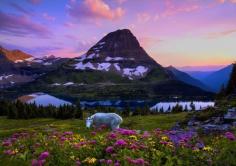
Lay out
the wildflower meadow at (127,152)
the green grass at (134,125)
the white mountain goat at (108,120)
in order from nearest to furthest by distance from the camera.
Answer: the wildflower meadow at (127,152) → the white mountain goat at (108,120) → the green grass at (134,125)

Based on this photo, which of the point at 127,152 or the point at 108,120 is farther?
the point at 108,120

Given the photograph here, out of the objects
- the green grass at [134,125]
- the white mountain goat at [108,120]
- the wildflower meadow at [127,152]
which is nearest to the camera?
the wildflower meadow at [127,152]

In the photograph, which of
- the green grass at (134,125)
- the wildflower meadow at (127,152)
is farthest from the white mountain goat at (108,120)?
the wildflower meadow at (127,152)

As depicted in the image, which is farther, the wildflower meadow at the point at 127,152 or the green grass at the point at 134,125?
the green grass at the point at 134,125

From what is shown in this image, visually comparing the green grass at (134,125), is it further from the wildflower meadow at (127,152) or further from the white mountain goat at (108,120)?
the wildflower meadow at (127,152)

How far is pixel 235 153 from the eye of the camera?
11375mm

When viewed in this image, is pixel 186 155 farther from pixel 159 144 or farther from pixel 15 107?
pixel 15 107

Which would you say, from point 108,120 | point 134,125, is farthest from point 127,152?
point 134,125

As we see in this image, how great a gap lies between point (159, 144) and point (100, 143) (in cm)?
221

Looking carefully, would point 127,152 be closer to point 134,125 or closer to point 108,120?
point 108,120

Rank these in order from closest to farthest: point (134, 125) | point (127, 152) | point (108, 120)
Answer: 1. point (127, 152)
2. point (108, 120)
3. point (134, 125)

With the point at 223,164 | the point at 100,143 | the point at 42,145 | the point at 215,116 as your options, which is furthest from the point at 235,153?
the point at 215,116

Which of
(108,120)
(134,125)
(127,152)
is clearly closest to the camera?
(127,152)

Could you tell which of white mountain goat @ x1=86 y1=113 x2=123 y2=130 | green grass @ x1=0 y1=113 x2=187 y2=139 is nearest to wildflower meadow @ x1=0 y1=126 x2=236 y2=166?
white mountain goat @ x1=86 y1=113 x2=123 y2=130
